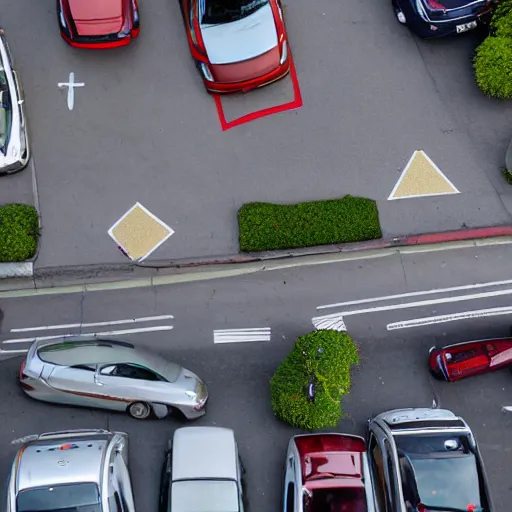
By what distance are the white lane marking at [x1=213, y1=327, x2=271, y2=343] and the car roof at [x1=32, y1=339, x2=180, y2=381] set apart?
3.91 ft

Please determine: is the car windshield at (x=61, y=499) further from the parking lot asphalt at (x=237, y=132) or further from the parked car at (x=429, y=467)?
the parked car at (x=429, y=467)

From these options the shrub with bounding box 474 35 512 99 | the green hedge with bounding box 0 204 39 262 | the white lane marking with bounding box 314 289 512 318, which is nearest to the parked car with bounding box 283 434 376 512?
the white lane marking with bounding box 314 289 512 318

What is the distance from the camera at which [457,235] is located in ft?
43.1

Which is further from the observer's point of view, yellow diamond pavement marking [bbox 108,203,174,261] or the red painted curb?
the red painted curb

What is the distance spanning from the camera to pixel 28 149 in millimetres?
13016

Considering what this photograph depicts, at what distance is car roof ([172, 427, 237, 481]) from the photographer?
1094cm

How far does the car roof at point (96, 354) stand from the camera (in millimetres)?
11430

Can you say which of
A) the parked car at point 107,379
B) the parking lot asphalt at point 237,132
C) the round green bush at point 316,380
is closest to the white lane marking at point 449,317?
the round green bush at point 316,380

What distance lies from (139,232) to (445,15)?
7.43 m

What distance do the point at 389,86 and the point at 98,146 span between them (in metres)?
5.99

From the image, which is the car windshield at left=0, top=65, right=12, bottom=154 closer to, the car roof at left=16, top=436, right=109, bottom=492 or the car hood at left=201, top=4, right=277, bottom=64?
the car hood at left=201, top=4, right=277, bottom=64

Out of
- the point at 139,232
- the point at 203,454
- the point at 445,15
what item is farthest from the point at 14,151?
the point at 445,15

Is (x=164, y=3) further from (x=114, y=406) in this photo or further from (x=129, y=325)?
(x=114, y=406)

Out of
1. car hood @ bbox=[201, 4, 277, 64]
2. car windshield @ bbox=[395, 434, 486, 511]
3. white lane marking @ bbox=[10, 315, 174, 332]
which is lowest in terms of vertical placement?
car windshield @ bbox=[395, 434, 486, 511]
